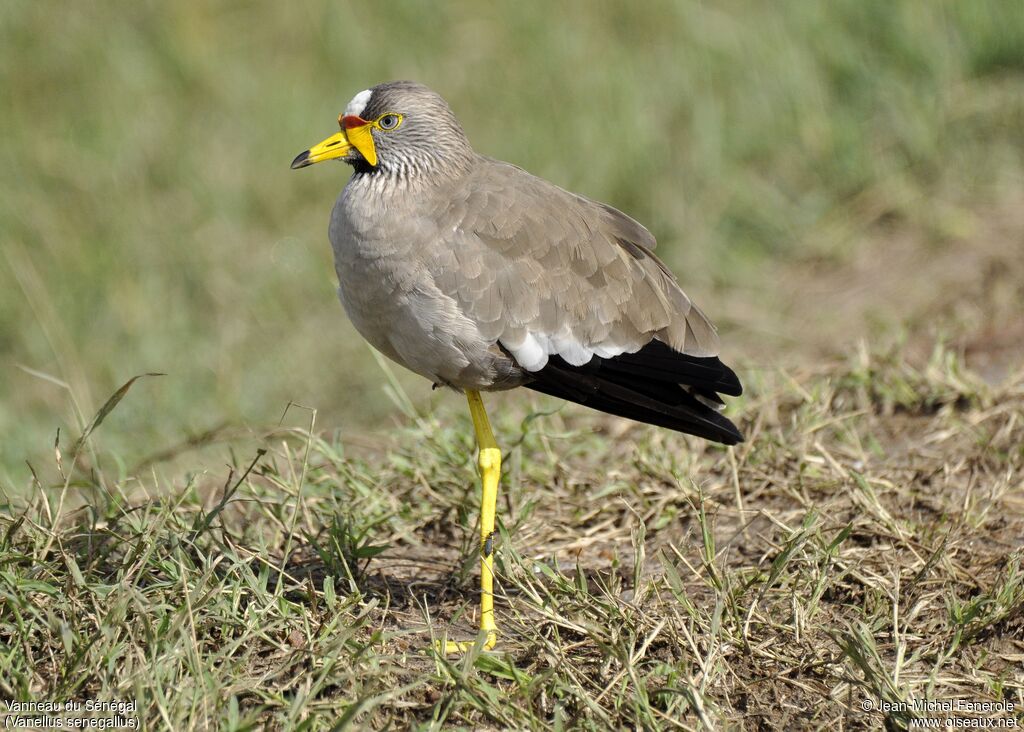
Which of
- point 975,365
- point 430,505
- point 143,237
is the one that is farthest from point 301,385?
point 975,365

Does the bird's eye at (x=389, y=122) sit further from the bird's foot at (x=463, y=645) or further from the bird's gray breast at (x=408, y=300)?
the bird's foot at (x=463, y=645)

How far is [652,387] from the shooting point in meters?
3.47

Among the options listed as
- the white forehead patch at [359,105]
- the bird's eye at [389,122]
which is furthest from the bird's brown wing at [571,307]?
the white forehead patch at [359,105]

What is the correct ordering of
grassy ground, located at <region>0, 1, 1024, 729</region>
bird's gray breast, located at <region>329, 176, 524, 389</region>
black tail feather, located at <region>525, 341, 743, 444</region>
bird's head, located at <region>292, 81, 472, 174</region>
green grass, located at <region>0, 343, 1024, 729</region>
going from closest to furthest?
green grass, located at <region>0, 343, 1024, 729</region> < grassy ground, located at <region>0, 1, 1024, 729</region> < bird's gray breast, located at <region>329, 176, 524, 389</region> < black tail feather, located at <region>525, 341, 743, 444</region> < bird's head, located at <region>292, 81, 472, 174</region>

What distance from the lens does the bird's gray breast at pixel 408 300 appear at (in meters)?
3.26

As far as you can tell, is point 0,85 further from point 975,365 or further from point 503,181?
point 975,365

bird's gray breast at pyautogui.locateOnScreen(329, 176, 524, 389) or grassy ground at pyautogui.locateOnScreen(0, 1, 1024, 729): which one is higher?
bird's gray breast at pyautogui.locateOnScreen(329, 176, 524, 389)

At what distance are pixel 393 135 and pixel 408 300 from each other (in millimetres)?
668

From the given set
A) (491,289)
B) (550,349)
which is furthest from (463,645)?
(491,289)

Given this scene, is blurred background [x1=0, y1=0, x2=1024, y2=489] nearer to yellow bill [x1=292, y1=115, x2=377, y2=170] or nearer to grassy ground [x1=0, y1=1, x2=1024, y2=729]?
grassy ground [x1=0, y1=1, x2=1024, y2=729]

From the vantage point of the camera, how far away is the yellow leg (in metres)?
3.29

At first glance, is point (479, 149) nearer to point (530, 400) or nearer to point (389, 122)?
point (530, 400)

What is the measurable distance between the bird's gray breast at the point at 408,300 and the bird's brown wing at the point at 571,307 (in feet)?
0.14

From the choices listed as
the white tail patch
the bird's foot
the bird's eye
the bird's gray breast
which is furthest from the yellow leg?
the bird's eye
